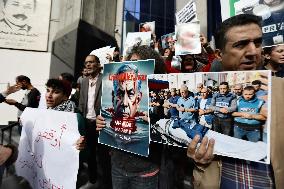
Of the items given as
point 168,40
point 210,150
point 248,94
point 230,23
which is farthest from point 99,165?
point 248,94

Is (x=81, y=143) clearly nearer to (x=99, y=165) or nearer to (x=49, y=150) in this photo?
(x=49, y=150)

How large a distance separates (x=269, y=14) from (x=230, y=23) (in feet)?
3.47

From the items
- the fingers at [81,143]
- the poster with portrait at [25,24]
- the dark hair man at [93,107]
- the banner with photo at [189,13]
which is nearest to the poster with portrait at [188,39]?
the banner with photo at [189,13]

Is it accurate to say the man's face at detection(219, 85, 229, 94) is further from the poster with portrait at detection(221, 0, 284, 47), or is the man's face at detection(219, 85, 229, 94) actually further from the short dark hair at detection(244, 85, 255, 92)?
the poster with portrait at detection(221, 0, 284, 47)

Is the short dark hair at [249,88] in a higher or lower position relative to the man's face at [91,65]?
lower

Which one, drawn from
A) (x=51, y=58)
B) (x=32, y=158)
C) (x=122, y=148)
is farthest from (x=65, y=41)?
(x=122, y=148)

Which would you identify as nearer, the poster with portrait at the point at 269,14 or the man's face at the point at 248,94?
the man's face at the point at 248,94

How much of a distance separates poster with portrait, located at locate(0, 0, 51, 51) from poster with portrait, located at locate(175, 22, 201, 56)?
11.0 metres

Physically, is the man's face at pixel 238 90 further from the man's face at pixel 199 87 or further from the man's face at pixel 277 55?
the man's face at pixel 277 55

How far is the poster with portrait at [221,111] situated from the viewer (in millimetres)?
1058

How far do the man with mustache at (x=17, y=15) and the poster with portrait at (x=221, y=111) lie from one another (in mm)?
13011

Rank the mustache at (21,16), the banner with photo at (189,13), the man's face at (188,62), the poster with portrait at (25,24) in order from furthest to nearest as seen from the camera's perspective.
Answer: the mustache at (21,16)
the poster with portrait at (25,24)
the banner with photo at (189,13)
the man's face at (188,62)

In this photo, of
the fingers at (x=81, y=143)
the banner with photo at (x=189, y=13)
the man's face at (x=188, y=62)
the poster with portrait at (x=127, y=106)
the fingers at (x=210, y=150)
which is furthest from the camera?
the banner with photo at (x=189, y=13)

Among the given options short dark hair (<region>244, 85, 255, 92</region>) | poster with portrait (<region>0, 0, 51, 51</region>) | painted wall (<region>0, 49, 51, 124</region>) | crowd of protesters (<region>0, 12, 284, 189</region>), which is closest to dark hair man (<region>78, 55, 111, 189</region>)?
crowd of protesters (<region>0, 12, 284, 189</region>)
